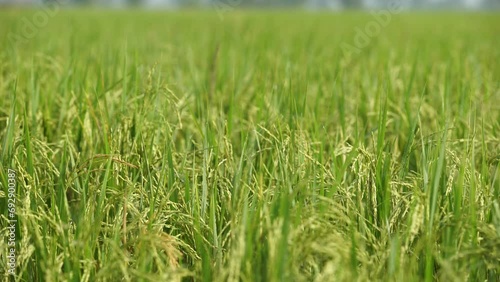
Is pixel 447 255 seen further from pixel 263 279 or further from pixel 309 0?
pixel 309 0

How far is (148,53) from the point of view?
148 inches

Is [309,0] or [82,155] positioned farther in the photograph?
[309,0]

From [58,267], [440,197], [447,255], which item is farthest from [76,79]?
[447,255]

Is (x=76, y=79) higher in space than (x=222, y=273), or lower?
higher

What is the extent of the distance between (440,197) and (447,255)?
284 millimetres

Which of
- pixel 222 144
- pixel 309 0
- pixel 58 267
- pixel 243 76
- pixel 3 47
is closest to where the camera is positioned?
pixel 58 267

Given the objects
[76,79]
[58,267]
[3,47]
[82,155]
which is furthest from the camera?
[3,47]

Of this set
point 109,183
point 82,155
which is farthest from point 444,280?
point 82,155

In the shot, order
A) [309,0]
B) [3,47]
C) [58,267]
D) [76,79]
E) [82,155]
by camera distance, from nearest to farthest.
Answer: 1. [58,267]
2. [82,155]
3. [76,79]
4. [3,47]
5. [309,0]

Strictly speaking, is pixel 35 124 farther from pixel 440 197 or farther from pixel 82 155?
pixel 440 197

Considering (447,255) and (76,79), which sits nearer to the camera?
(447,255)

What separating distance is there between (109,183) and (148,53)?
243cm

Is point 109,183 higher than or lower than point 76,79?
lower

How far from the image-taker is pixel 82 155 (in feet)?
5.76
